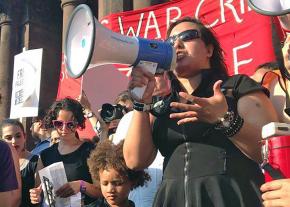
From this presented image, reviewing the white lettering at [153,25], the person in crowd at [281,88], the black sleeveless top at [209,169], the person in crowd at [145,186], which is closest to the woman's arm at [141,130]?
the black sleeveless top at [209,169]

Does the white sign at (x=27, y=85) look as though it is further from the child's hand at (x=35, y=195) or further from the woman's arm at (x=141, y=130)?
the woman's arm at (x=141, y=130)

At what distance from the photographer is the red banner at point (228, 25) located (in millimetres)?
5086

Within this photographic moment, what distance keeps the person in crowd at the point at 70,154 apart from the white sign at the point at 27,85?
6.85 ft

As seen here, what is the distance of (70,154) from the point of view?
343 cm

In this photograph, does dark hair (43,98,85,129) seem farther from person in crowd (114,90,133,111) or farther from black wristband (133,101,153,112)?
black wristband (133,101,153,112)

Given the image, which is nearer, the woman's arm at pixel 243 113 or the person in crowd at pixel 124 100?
the woman's arm at pixel 243 113

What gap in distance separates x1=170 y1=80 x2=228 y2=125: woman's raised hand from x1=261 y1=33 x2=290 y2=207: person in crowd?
0.28 meters

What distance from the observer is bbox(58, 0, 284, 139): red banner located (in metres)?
5.09

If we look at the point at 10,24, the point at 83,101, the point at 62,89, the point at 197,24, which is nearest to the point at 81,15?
the point at 197,24

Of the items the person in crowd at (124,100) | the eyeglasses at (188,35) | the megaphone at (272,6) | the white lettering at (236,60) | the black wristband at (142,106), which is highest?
the white lettering at (236,60)

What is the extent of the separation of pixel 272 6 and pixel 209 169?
66cm

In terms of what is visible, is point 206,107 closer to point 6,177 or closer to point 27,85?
point 6,177

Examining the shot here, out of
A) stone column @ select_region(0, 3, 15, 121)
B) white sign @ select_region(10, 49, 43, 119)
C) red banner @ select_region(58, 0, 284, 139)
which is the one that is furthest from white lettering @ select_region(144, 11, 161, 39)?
stone column @ select_region(0, 3, 15, 121)

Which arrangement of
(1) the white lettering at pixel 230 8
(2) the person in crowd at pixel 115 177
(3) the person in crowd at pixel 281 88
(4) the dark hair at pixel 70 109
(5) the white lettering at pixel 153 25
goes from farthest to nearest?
1. (5) the white lettering at pixel 153 25
2. (1) the white lettering at pixel 230 8
3. (4) the dark hair at pixel 70 109
4. (2) the person in crowd at pixel 115 177
5. (3) the person in crowd at pixel 281 88
